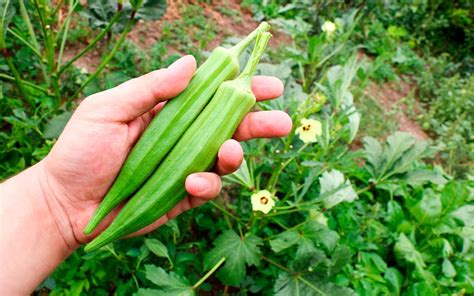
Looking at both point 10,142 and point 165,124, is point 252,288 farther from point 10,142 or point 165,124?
point 10,142

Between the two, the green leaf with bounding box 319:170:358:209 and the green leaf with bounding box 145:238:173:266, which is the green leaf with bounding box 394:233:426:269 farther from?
the green leaf with bounding box 145:238:173:266

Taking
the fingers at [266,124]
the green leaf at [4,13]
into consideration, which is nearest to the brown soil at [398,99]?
the fingers at [266,124]

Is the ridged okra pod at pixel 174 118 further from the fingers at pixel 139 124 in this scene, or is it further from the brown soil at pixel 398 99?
the brown soil at pixel 398 99

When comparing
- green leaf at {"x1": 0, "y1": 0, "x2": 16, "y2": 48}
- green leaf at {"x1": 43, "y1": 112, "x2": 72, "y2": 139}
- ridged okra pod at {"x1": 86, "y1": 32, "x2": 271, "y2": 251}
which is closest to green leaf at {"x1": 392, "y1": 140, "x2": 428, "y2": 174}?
ridged okra pod at {"x1": 86, "y1": 32, "x2": 271, "y2": 251}

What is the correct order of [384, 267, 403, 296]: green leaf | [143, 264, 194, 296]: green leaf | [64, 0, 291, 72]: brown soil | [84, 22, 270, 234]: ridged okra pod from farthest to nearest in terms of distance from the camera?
[64, 0, 291, 72]: brown soil → [384, 267, 403, 296]: green leaf → [143, 264, 194, 296]: green leaf → [84, 22, 270, 234]: ridged okra pod

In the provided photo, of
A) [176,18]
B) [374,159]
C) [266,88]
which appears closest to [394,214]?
[374,159]

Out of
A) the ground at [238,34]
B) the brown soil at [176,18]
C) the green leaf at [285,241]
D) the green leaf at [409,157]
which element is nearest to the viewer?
the green leaf at [285,241]
